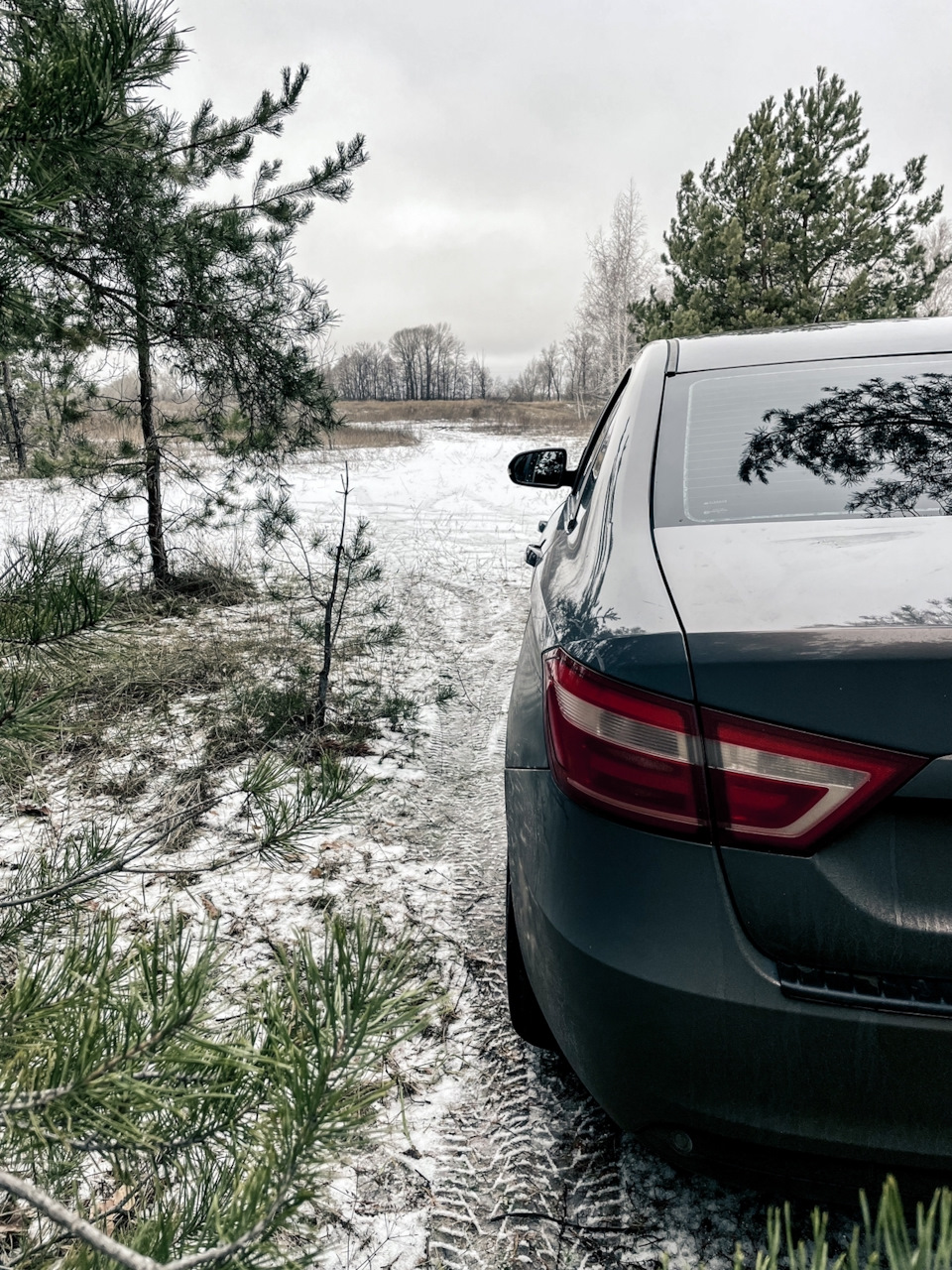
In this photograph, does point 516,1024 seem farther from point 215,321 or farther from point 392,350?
point 392,350

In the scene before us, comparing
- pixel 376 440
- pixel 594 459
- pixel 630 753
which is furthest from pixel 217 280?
pixel 376 440

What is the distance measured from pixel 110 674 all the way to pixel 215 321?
2.23 metres

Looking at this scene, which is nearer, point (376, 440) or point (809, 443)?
point (809, 443)

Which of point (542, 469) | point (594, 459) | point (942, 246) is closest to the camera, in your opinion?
point (594, 459)

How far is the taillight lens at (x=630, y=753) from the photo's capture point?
42.8 inches

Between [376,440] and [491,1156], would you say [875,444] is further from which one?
[376,440]

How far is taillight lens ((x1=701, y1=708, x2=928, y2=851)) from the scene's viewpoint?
101 cm

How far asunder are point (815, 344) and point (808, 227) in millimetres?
17466

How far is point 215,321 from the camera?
4406mm

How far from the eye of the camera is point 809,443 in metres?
1.65

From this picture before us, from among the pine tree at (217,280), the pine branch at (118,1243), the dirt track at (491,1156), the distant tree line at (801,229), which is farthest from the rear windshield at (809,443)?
the distant tree line at (801,229)

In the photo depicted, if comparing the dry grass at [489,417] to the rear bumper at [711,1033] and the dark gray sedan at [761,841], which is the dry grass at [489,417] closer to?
the dark gray sedan at [761,841]

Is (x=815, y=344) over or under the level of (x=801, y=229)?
under

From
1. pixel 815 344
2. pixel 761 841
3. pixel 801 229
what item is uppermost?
pixel 801 229
